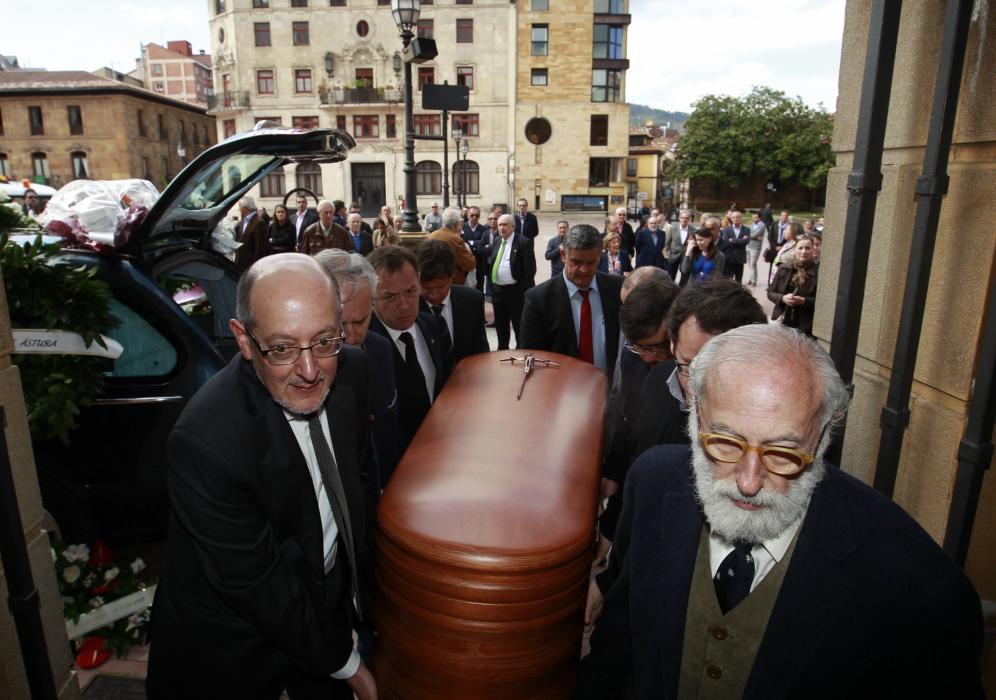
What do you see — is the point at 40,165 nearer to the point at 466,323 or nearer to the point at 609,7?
the point at 609,7

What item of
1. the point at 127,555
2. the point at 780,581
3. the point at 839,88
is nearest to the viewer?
the point at 780,581

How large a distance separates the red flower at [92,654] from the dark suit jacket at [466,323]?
2.35 m

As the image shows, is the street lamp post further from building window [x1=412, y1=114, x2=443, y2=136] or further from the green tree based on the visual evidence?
the green tree

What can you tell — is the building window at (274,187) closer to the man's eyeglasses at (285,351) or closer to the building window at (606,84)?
the building window at (606,84)

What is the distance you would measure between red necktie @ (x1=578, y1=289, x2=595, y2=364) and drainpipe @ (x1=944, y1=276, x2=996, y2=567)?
8.41 ft

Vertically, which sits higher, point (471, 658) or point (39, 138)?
point (39, 138)

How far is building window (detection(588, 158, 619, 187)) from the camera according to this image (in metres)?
47.6

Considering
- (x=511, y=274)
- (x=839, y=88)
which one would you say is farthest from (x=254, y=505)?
(x=511, y=274)

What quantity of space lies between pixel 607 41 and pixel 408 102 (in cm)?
4400

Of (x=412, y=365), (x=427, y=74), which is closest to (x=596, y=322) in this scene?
(x=412, y=365)

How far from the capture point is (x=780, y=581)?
151cm

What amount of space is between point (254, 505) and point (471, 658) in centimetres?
75

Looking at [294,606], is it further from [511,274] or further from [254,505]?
[511,274]

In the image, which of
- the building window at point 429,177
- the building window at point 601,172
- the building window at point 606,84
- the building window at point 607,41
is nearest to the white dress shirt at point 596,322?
the building window at point 429,177
